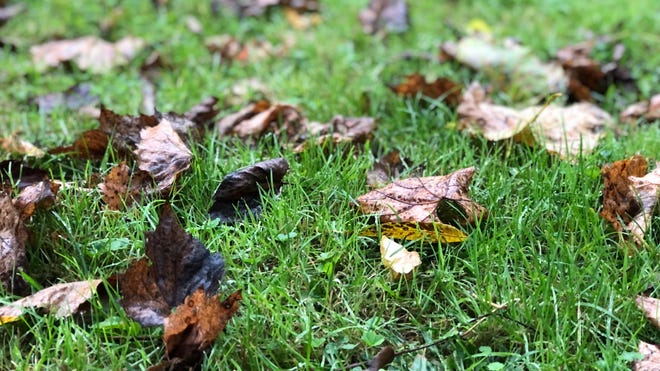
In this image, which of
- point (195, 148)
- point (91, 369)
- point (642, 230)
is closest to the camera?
point (91, 369)

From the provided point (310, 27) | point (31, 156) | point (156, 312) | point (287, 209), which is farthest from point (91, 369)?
point (310, 27)

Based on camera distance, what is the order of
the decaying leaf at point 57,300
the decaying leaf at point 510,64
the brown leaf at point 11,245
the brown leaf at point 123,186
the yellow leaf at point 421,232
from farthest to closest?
the decaying leaf at point 510,64
the brown leaf at point 123,186
the yellow leaf at point 421,232
the brown leaf at point 11,245
the decaying leaf at point 57,300

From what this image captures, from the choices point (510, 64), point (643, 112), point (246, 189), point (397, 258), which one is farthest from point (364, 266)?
point (510, 64)

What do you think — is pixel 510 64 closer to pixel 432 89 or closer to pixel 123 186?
pixel 432 89

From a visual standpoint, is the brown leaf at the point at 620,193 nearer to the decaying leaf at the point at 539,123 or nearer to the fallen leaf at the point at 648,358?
the decaying leaf at the point at 539,123

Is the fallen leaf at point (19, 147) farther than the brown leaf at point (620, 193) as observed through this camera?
Yes

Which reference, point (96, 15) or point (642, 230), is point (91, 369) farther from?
point (96, 15)

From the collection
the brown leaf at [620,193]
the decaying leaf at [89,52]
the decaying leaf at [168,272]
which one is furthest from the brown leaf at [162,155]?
the decaying leaf at [89,52]
